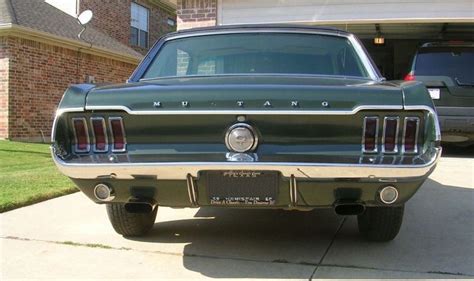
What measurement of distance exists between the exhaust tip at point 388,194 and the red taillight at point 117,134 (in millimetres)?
1588

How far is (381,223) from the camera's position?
4250 millimetres

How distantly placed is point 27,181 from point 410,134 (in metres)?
5.00

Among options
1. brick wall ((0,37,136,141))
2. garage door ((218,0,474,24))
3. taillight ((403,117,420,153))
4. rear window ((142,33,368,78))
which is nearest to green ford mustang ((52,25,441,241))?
taillight ((403,117,420,153))

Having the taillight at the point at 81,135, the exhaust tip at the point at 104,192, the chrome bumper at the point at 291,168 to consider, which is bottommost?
the exhaust tip at the point at 104,192

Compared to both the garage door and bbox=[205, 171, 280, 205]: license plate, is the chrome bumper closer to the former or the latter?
bbox=[205, 171, 280, 205]: license plate

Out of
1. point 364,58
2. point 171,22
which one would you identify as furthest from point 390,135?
point 171,22

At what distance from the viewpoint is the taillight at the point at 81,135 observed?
138 inches

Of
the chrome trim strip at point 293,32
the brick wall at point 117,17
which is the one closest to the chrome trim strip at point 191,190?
the chrome trim strip at point 293,32

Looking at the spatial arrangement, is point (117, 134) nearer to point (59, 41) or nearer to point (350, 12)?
point (350, 12)

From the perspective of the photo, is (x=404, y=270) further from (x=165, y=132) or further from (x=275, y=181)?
(x=165, y=132)

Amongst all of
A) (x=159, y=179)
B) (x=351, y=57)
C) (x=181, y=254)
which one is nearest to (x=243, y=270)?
(x=181, y=254)

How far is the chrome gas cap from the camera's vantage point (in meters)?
3.35

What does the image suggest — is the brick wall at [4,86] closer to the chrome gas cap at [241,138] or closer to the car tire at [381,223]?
the car tire at [381,223]

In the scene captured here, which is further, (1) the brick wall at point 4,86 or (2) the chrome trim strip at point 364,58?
(1) the brick wall at point 4,86
